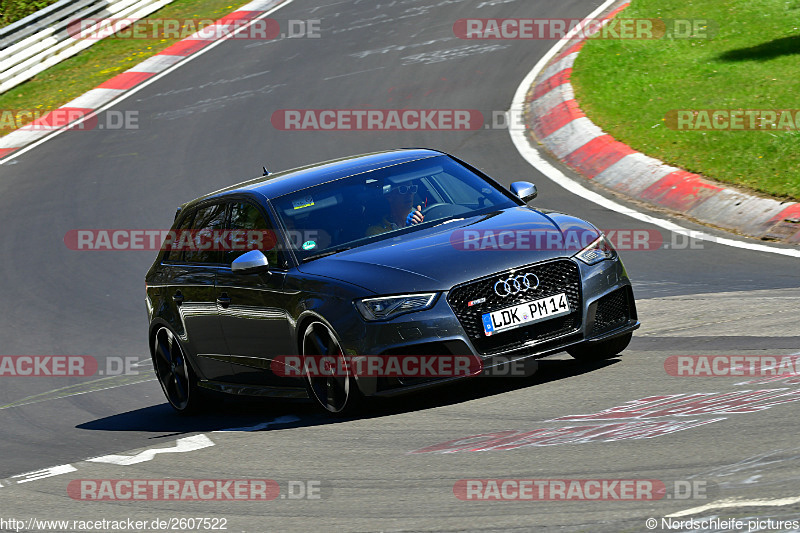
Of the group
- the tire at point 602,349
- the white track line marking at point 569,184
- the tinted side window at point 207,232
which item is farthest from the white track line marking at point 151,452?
the white track line marking at point 569,184

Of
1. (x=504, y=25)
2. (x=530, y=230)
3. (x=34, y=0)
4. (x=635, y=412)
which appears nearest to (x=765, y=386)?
(x=635, y=412)

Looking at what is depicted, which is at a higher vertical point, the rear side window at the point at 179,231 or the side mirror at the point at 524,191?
the side mirror at the point at 524,191

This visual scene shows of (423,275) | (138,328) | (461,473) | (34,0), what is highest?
(34,0)

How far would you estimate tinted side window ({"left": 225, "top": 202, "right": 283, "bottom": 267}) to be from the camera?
27.4ft

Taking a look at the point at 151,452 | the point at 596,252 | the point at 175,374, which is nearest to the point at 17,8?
the point at 175,374

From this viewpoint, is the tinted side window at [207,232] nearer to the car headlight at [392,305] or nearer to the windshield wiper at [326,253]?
the windshield wiper at [326,253]

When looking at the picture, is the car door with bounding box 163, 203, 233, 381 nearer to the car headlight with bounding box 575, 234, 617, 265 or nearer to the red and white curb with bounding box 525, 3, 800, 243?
the car headlight with bounding box 575, 234, 617, 265

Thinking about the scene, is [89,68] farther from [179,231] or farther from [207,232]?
[207,232]

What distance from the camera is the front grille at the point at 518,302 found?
23.8 feet

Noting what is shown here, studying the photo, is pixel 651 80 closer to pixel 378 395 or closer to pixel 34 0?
pixel 378 395

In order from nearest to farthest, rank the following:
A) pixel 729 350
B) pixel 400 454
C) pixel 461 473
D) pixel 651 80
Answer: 1. pixel 461 473
2. pixel 400 454
3. pixel 729 350
4. pixel 651 80

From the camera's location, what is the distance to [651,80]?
17.3m

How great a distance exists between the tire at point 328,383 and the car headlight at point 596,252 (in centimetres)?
153

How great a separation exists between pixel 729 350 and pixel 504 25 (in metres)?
16.0
